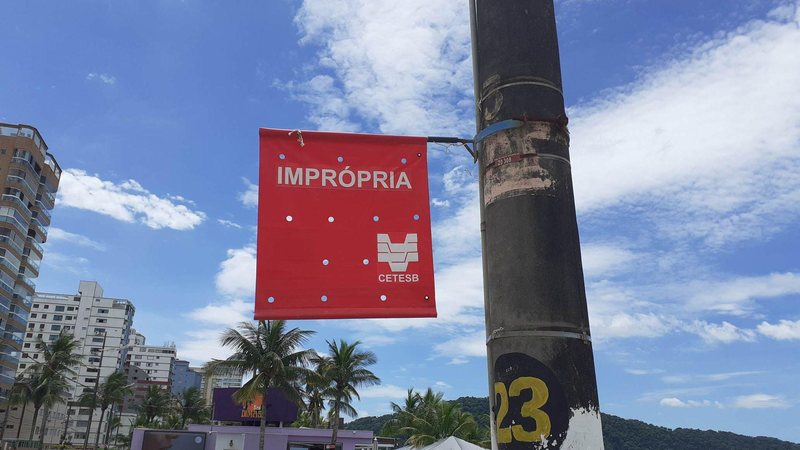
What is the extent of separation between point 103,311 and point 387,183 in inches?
5896

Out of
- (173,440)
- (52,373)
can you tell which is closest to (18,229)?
(52,373)

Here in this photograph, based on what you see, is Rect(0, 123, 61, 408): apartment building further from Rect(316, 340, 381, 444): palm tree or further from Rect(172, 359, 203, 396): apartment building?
Rect(172, 359, 203, 396): apartment building

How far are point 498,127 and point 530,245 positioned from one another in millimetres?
955

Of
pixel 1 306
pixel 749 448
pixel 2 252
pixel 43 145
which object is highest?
pixel 43 145

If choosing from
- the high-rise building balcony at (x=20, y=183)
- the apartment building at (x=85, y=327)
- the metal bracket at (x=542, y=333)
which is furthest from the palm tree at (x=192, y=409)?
the metal bracket at (x=542, y=333)

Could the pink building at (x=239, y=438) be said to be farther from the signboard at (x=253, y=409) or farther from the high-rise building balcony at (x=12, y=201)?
the high-rise building balcony at (x=12, y=201)

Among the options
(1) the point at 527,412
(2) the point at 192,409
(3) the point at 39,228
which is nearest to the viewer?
(1) the point at 527,412

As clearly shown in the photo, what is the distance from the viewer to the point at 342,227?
517 centimetres

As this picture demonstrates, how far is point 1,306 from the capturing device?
235 ft

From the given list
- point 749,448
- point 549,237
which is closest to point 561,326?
point 549,237

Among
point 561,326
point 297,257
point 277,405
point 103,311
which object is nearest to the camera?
point 561,326

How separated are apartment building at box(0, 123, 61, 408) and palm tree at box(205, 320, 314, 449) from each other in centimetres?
4808

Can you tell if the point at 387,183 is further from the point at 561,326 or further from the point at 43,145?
the point at 43,145

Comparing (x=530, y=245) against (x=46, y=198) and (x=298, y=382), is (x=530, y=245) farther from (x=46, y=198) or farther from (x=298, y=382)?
(x=46, y=198)
